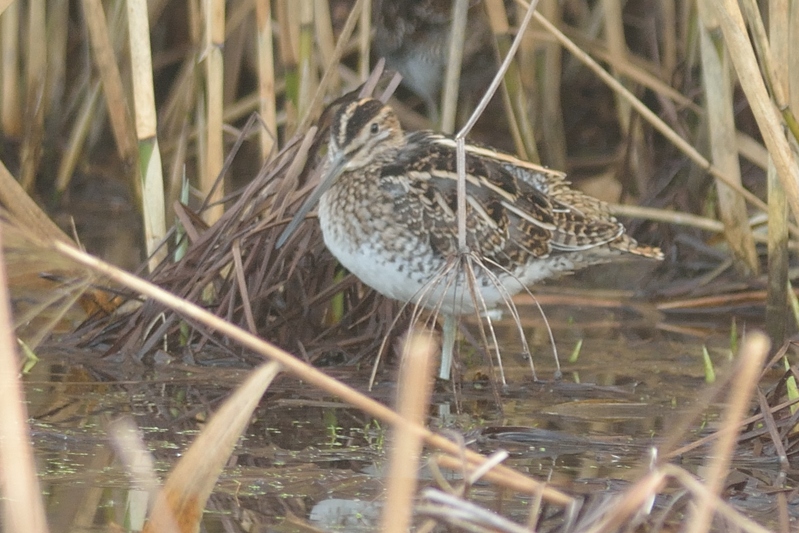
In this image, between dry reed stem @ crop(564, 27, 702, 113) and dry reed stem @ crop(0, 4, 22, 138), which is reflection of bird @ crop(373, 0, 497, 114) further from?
dry reed stem @ crop(0, 4, 22, 138)

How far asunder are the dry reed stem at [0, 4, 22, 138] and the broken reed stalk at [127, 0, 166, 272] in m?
2.02

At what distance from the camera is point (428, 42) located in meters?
6.03

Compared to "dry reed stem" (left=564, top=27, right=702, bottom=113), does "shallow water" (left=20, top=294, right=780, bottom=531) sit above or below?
A: below

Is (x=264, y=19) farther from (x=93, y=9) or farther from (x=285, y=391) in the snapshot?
(x=285, y=391)

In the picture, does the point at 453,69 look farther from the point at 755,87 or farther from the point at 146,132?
the point at 755,87

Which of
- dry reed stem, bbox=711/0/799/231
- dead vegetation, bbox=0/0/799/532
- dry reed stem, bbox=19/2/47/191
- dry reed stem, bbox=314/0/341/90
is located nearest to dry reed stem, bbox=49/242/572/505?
dead vegetation, bbox=0/0/799/532

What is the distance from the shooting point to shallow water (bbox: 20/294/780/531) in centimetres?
264

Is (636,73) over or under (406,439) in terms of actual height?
over

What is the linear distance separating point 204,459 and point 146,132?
220cm

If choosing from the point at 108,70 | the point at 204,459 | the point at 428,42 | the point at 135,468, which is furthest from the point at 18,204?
the point at 428,42

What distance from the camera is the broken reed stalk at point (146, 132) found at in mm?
3949

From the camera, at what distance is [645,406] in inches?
144

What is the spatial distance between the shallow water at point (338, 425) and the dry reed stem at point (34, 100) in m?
2.01

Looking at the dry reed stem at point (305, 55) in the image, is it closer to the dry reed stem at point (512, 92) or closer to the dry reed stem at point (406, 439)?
the dry reed stem at point (512, 92)
